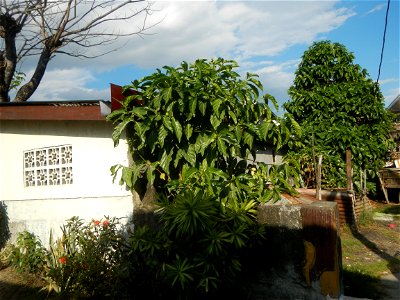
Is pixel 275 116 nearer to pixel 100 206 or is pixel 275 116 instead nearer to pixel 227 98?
pixel 227 98

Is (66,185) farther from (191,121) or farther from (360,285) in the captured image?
(360,285)

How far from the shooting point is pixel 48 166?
6.23 m

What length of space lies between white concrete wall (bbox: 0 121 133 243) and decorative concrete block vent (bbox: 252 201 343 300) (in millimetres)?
1846

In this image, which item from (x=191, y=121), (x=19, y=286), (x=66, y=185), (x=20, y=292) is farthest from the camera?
(x=66, y=185)

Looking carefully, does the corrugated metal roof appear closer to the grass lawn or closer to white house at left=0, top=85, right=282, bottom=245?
white house at left=0, top=85, right=282, bottom=245

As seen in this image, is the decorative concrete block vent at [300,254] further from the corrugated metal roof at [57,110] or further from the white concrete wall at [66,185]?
the corrugated metal roof at [57,110]

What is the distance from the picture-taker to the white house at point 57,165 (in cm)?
545

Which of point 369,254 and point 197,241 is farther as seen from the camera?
point 369,254

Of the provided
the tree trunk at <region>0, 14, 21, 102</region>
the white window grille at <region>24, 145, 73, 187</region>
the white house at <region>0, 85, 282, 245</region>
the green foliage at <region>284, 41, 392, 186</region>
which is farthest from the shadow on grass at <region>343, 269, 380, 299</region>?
the tree trunk at <region>0, 14, 21, 102</region>

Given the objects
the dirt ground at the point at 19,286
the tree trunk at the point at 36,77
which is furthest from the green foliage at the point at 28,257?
the tree trunk at the point at 36,77

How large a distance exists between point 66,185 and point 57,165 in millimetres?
341

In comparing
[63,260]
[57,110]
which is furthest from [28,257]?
[57,110]

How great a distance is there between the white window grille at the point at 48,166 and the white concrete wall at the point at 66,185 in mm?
80

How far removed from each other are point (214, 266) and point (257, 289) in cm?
92
